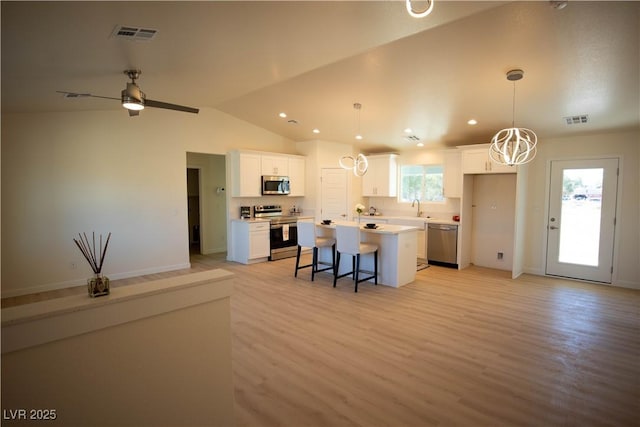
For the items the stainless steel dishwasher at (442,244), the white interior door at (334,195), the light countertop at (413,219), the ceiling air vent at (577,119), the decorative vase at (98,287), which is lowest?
the stainless steel dishwasher at (442,244)

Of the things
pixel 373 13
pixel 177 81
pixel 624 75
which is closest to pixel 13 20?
pixel 177 81

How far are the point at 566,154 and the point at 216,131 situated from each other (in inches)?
251

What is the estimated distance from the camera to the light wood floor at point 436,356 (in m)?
2.33

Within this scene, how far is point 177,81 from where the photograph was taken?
4.08 m

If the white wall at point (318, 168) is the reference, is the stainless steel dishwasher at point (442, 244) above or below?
below

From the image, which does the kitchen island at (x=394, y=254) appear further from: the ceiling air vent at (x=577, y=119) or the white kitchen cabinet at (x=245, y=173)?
the ceiling air vent at (x=577, y=119)

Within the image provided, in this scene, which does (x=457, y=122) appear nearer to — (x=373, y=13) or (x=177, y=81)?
(x=373, y=13)

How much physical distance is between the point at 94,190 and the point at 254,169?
2846 millimetres

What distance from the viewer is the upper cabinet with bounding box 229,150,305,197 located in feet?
22.6

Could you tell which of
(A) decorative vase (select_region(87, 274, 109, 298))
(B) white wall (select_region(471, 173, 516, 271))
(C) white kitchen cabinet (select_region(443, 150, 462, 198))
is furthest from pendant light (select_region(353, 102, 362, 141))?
(A) decorative vase (select_region(87, 274, 109, 298))

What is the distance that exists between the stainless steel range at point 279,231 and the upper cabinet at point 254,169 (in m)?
0.45

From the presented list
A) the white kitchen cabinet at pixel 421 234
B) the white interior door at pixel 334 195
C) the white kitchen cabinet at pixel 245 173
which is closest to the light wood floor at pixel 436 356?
the white kitchen cabinet at pixel 421 234

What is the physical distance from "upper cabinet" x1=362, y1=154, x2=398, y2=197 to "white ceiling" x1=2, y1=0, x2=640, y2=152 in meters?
2.12

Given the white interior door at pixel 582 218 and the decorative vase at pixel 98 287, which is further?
the white interior door at pixel 582 218
